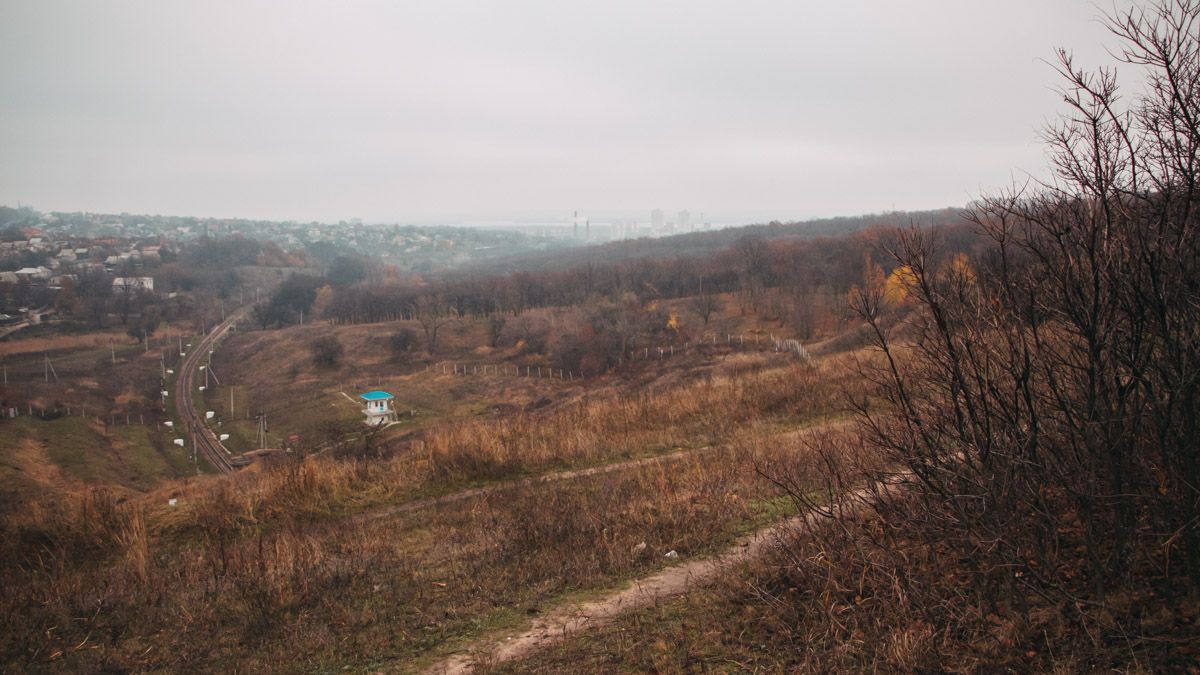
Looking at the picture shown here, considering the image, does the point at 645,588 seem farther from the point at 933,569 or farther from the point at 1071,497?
the point at 1071,497

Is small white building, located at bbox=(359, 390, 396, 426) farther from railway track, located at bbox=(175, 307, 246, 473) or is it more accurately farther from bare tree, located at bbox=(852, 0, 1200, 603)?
bare tree, located at bbox=(852, 0, 1200, 603)

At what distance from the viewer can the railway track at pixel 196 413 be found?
128 feet

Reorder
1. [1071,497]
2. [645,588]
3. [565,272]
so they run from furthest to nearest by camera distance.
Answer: [565,272] < [645,588] < [1071,497]

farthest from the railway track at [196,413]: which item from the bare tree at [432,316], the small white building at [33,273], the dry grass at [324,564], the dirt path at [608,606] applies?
the dirt path at [608,606]

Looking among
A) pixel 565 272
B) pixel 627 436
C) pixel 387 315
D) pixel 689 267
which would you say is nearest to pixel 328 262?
pixel 387 315

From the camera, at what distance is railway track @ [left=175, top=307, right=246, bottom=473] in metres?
39.0

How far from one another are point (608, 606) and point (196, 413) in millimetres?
54420

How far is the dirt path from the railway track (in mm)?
29726

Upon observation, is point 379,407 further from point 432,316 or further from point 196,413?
point 432,316

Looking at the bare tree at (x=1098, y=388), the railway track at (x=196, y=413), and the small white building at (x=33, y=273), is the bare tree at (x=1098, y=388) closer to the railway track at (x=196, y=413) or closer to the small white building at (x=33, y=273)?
the railway track at (x=196, y=413)

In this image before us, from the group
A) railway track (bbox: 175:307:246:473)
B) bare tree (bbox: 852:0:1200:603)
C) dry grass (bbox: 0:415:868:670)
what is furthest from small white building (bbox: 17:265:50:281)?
bare tree (bbox: 852:0:1200:603)

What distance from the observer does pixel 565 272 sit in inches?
3681

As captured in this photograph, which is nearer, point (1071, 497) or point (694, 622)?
point (1071, 497)

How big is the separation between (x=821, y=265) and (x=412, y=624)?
67.7m
